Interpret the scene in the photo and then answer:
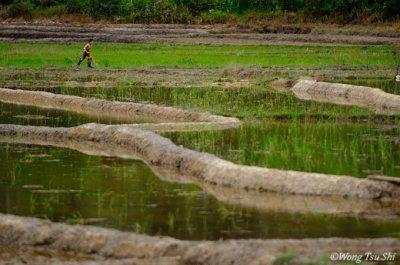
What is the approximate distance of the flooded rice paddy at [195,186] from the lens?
828cm

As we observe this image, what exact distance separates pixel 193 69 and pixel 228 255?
62.3ft

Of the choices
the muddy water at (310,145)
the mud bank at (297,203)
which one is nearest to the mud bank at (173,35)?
the muddy water at (310,145)

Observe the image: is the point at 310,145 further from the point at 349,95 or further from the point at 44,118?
the point at 349,95

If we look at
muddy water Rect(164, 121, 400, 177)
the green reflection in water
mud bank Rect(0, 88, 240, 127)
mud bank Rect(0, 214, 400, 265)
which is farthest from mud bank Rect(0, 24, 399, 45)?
mud bank Rect(0, 214, 400, 265)

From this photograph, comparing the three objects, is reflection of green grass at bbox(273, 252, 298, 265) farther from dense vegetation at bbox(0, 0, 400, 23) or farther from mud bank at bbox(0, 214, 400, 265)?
dense vegetation at bbox(0, 0, 400, 23)

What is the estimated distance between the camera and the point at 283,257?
6340 millimetres

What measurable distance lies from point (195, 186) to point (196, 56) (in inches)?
754

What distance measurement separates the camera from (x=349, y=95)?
764 inches

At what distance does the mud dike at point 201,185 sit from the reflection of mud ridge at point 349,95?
343 centimetres

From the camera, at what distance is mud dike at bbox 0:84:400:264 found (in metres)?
7.07

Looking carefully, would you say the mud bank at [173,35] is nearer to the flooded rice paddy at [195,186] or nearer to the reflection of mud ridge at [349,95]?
the reflection of mud ridge at [349,95]

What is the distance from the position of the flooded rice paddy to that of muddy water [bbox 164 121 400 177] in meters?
0.01

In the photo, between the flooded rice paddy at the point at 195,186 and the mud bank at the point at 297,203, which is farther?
the mud bank at the point at 297,203

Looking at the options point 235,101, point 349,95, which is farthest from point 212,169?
point 349,95
